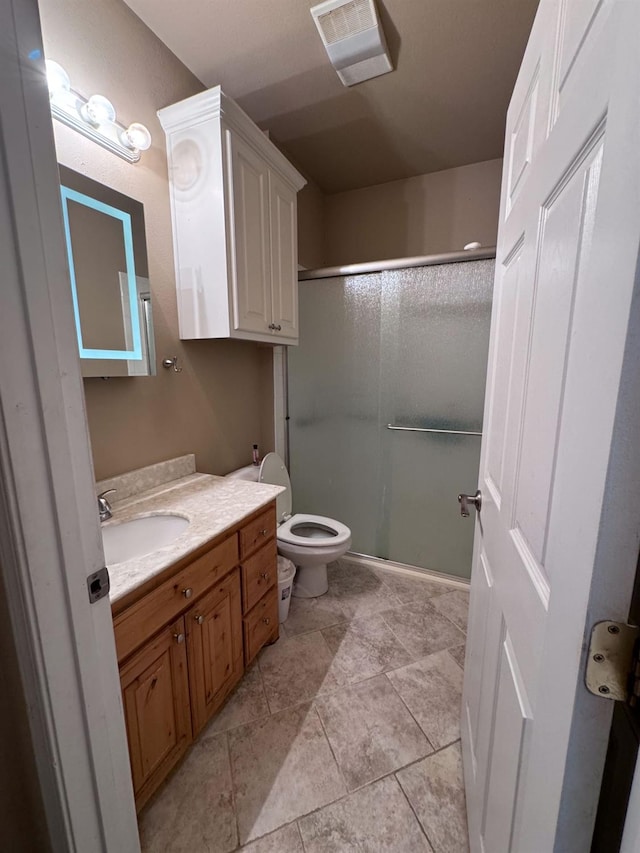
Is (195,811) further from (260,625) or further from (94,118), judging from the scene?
(94,118)

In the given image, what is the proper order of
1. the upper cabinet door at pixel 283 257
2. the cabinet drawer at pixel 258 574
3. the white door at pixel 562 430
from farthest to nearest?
the upper cabinet door at pixel 283 257, the cabinet drawer at pixel 258 574, the white door at pixel 562 430

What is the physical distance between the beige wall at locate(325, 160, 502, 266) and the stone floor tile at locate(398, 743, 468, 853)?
2.77 m

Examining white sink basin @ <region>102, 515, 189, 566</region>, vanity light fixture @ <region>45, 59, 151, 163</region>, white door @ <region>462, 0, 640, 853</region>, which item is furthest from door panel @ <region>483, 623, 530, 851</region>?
vanity light fixture @ <region>45, 59, 151, 163</region>

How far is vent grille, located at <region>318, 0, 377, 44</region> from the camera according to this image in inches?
49.9

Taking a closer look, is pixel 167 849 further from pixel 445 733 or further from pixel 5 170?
pixel 5 170

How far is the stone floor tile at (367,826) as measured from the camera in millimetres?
959

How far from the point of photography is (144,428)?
1465mm

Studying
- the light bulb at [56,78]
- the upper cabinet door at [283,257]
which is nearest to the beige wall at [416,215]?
the upper cabinet door at [283,257]

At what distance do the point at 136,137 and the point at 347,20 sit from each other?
0.93 meters

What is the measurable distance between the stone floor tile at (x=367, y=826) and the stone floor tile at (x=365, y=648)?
0.42m

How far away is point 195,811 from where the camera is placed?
3.39 feet

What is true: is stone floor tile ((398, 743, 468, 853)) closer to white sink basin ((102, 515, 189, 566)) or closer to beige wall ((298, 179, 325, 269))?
white sink basin ((102, 515, 189, 566))

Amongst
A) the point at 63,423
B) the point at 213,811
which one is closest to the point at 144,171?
the point at 63,423

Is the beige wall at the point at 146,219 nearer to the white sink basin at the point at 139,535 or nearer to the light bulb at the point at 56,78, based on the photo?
the light bulb at the point at 56,78
